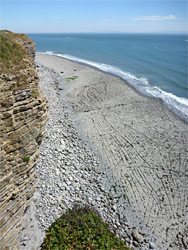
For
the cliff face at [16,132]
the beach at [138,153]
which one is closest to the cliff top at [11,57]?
the cliff face at [16,132]

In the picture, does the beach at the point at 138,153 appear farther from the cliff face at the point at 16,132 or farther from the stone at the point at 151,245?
the cliff face at the point at 16,132

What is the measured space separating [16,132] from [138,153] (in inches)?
525

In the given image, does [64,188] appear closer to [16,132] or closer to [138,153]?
[16,132]

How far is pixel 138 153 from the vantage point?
18.0 meters

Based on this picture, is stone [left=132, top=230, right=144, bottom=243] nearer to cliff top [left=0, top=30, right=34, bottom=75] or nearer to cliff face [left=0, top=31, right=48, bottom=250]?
cliff face [left=0, top=31, right=48, bottom=250]

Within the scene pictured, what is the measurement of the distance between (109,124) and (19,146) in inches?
623

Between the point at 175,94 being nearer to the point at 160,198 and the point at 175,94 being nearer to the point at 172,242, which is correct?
the point at 160,198

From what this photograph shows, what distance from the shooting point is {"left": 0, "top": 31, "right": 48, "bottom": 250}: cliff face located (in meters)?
6.66

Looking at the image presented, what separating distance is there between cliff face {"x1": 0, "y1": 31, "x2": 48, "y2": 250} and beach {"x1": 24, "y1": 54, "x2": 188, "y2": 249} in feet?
23.7

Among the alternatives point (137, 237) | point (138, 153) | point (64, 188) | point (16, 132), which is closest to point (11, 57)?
point (16, 132)

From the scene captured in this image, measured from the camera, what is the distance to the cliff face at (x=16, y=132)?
6660 millimetres

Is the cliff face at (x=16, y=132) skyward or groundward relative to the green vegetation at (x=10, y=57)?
groundward

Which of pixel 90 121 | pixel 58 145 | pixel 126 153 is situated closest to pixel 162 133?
pixel 126 153

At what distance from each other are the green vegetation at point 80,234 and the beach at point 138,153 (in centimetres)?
198
